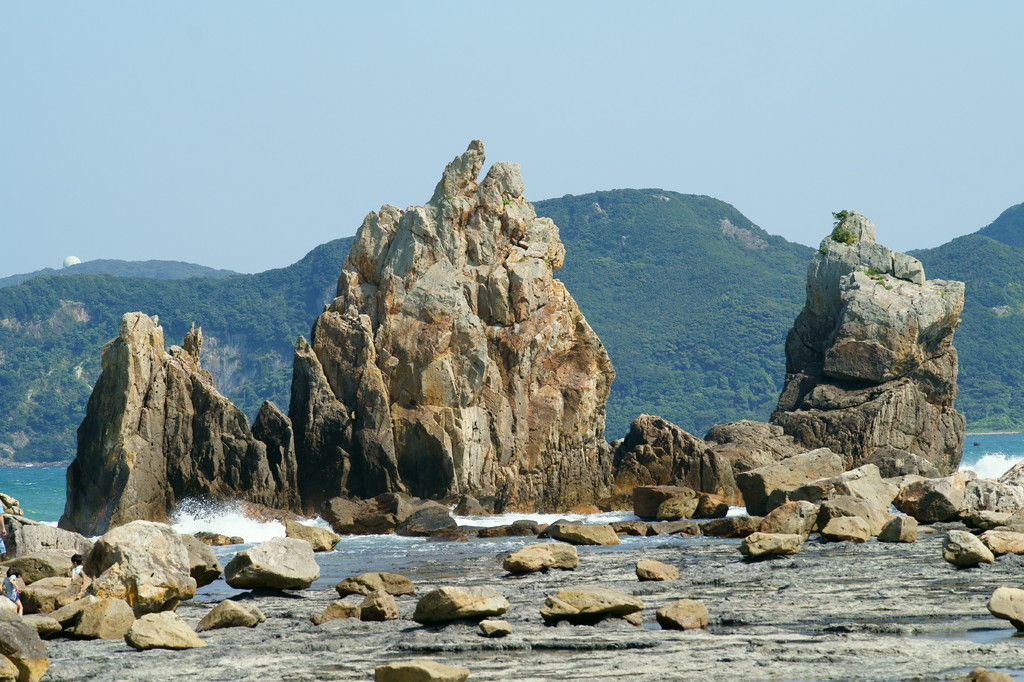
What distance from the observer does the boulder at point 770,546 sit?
29734 millimetres

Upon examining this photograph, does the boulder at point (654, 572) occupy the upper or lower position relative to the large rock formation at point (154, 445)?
lower

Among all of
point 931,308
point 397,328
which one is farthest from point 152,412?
point 931,308

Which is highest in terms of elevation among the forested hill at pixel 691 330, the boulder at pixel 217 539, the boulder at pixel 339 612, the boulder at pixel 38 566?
the forested hill at pixel 691 330

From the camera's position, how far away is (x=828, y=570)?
2717 cm

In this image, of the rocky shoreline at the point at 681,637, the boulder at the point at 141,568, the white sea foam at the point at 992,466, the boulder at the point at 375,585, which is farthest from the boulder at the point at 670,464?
the boulder at the point at 141,568

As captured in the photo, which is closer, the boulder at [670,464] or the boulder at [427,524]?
the boulder at [427,524]

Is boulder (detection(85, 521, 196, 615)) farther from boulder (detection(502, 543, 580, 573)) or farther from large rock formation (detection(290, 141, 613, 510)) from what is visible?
large rock formation (detection(290, 141, 613, 510))

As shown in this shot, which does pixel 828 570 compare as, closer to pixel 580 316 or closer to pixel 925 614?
pixel 925 614

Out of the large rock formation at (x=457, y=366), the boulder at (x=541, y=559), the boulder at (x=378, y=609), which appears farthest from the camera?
the large rock formation at (x=457, y=366)

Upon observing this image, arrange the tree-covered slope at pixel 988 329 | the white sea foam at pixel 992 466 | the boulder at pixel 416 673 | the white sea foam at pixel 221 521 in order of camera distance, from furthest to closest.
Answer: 1. the tree-covered slope at pixel 988 329
2. the white sea foam at pixel 992 466
3. the white sea foam at pixel 221 521
4. the boulder at pixel 416 673

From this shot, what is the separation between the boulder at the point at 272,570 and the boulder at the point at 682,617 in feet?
27.4

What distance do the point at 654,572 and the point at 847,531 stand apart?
23.6ft

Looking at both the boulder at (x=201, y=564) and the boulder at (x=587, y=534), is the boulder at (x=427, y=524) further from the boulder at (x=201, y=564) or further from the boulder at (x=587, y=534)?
the boulder at (x=201, y=564)

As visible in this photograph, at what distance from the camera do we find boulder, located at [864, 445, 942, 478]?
176 ft
